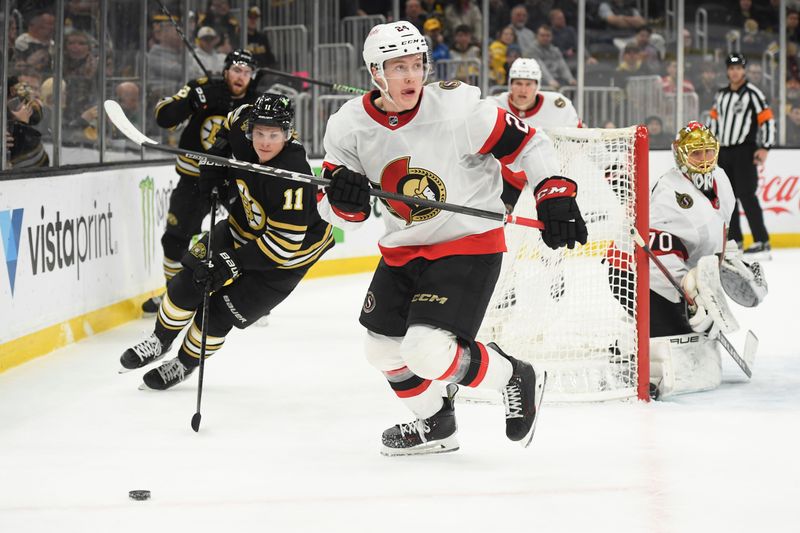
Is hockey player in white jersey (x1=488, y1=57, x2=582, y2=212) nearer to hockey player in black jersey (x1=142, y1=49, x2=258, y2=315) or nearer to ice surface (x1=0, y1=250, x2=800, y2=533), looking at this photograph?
hockey player in black jersey (x1=142, y1=49, x2=258, y2=315)

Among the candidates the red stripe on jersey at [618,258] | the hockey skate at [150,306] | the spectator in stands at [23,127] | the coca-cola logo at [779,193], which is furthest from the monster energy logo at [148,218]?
the coca-cola logo at [779,193]

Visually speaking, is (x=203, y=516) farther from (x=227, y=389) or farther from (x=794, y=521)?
(x=227, y=389)

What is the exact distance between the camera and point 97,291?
18.6 ft

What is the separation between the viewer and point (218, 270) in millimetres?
4105

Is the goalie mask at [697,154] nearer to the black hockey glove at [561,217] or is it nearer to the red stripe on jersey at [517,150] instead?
the red stripe on jersey at [517,150]

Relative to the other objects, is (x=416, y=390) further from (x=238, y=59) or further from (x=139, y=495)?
(x=238, y=59)

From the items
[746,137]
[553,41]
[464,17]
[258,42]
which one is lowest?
[746,137]

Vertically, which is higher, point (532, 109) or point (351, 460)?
point (532, 109)

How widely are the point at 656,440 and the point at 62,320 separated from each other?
2694mm

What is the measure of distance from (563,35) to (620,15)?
2.16 ft

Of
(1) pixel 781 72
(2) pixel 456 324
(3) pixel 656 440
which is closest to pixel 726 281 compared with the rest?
(3) pixel 656 440

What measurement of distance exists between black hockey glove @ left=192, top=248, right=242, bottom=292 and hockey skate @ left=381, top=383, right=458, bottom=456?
0.90 metres

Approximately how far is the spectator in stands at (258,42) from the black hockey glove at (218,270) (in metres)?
4.52

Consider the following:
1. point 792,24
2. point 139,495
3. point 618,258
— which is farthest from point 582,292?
point 792,24
